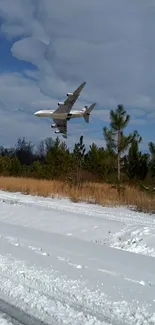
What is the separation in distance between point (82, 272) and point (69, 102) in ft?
32.2

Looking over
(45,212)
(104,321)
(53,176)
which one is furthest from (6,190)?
(104,321)

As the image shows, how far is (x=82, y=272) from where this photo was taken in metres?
5.72

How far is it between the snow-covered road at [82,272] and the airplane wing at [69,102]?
560cm

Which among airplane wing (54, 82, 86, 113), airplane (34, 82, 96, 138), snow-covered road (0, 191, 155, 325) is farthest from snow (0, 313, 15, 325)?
airplane wing (54, 82, 86, 113)

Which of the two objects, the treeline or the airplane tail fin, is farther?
the treeline

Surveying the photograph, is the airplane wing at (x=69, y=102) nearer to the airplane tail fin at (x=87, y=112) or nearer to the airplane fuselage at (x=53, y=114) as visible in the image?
the airplane fuselage at (x=53, y=114)

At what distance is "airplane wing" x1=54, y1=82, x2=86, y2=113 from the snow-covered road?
5.60 meters

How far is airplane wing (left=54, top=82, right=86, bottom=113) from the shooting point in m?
14.6

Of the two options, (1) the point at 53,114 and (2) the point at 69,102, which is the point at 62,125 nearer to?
(1) the point at 53,114

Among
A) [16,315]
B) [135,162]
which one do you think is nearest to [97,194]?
[135,162]

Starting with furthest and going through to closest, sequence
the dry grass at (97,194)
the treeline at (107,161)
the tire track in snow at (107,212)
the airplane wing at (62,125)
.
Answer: the treeline at (107,161) < the airplane wing at (62,125) < the dry grass at (97,194) < the tire track in snow at (107,212)

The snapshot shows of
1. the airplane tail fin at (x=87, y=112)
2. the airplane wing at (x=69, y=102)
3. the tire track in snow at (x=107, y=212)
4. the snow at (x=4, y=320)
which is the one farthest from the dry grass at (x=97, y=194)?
the snow at (x=4, y=320)

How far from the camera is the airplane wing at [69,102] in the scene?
47.9 feet

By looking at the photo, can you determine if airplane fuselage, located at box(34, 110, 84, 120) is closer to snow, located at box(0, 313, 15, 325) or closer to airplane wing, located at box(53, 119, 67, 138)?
airplane wing, located at box(53, 119, 67, 138)
